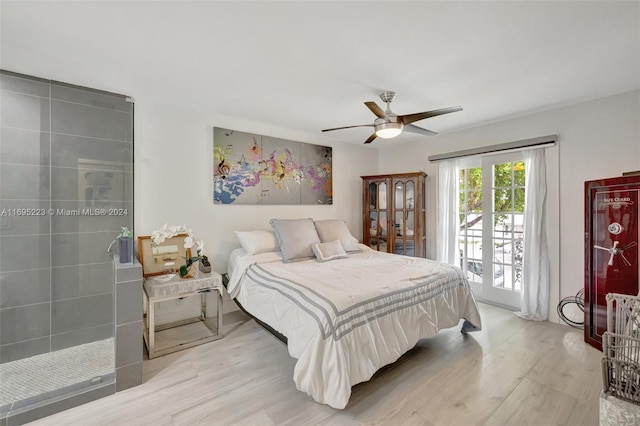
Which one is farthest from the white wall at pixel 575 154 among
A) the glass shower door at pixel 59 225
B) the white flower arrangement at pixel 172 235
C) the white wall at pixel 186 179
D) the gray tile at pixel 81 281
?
the gray tile at pixel 81 281

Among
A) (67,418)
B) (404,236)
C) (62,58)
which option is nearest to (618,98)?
(404,236)

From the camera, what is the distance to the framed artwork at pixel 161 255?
2.68 m

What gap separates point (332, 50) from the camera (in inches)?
76.7

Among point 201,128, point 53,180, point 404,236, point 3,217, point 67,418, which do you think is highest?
point 201,128

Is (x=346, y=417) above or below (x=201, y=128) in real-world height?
below

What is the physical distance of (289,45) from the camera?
1.89 m

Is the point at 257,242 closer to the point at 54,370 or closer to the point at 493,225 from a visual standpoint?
the point at 54,370

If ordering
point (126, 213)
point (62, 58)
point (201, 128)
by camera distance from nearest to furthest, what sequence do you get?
1. point (62, 58)
2. point (126, 213)
3. point (201, 128)

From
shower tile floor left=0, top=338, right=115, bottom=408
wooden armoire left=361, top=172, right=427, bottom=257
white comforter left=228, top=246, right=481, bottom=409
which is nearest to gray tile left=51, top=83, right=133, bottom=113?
white comforter left=228, top=246, right=481, bottom=409

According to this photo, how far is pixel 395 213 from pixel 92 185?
12.1 ft

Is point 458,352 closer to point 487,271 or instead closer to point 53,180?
point 487,271

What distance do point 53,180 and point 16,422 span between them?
1.72m

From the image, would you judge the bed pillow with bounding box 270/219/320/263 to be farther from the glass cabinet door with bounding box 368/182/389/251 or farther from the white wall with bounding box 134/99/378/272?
the glass cabinet door with bounding box 368/182/389/251

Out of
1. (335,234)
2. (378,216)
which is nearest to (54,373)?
(335,234)
